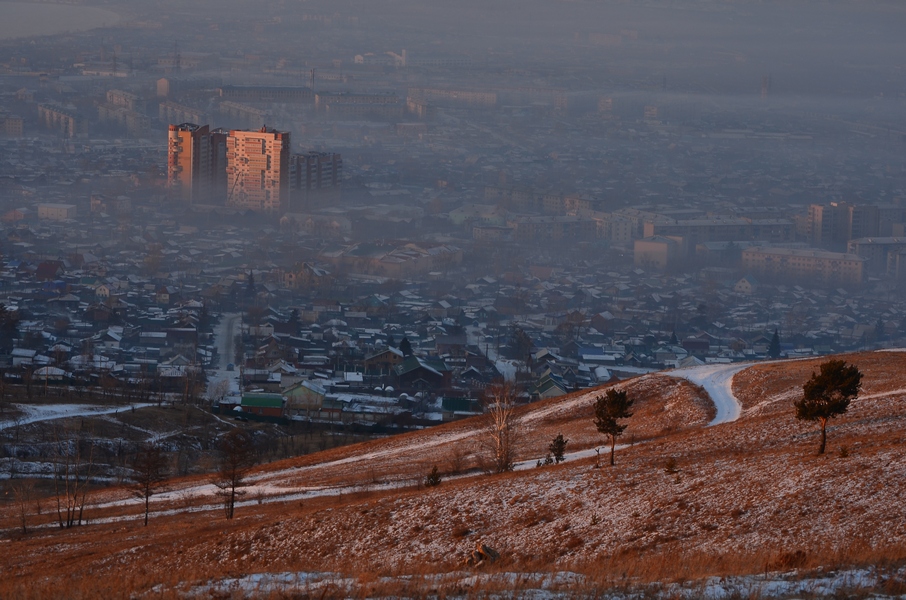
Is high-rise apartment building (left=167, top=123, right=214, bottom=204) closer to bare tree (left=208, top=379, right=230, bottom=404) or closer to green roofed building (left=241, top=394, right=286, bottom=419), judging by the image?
bare tree (left=208, top=379, right=230, bottom=404)

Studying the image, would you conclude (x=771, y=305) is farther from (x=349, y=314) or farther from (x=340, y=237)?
(x=340, y=237)

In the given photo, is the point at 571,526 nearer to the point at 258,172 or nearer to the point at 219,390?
the point at 219,390

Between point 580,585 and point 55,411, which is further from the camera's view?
point 55,411

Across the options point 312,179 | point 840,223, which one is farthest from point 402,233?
point 840,223

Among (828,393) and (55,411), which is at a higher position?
(828,393)

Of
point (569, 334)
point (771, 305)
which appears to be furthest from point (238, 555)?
point (771, 305)
